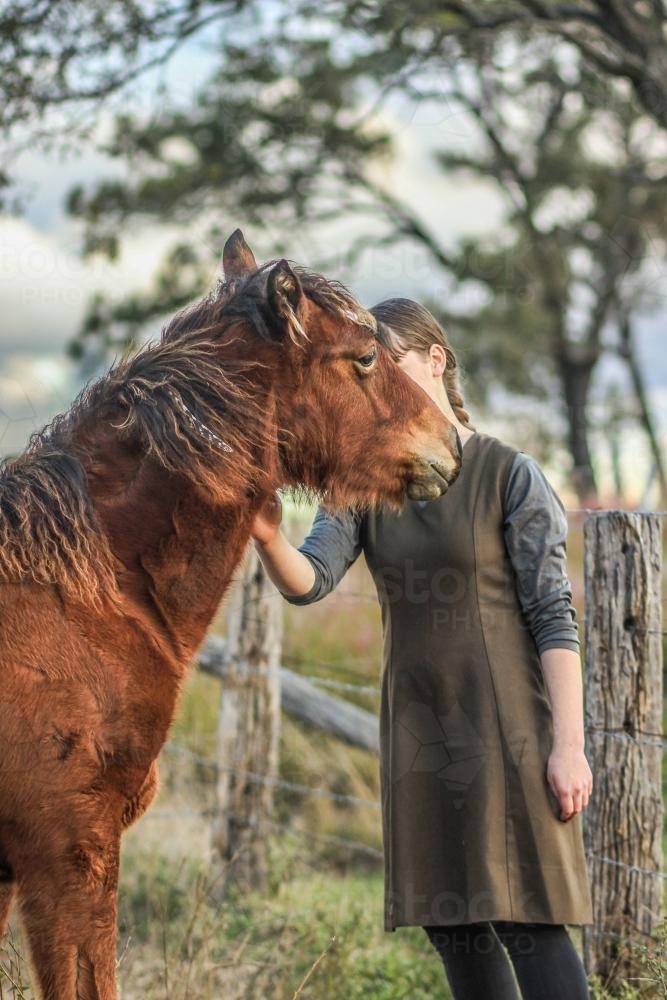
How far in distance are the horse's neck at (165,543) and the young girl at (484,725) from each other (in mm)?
243

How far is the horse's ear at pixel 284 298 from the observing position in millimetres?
2730

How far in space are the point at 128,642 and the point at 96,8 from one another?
25.6 ft

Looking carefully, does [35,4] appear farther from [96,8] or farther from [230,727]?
[230,727]

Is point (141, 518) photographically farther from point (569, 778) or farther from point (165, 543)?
point (569, 778)

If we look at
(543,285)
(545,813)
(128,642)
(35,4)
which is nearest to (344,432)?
(128,642)

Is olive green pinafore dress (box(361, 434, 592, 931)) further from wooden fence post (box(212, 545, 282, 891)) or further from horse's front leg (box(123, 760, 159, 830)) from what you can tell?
wooden fence post (box(212, 545, 282, 891))

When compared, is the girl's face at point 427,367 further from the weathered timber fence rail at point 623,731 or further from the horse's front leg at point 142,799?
the horse's front leg at point 142,799

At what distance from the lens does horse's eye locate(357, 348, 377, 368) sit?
294 cm

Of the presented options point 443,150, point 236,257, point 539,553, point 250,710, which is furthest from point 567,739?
point 443,150

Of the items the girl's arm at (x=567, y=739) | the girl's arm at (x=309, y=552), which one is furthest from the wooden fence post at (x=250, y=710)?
the girl's arm at (x=567, y=739)

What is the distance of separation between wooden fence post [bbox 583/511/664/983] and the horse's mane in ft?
5.37

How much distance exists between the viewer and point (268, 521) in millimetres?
2990

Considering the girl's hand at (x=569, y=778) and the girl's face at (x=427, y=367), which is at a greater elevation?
the girl's face at (x=427, y=367)

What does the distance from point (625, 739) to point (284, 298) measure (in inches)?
88.7
